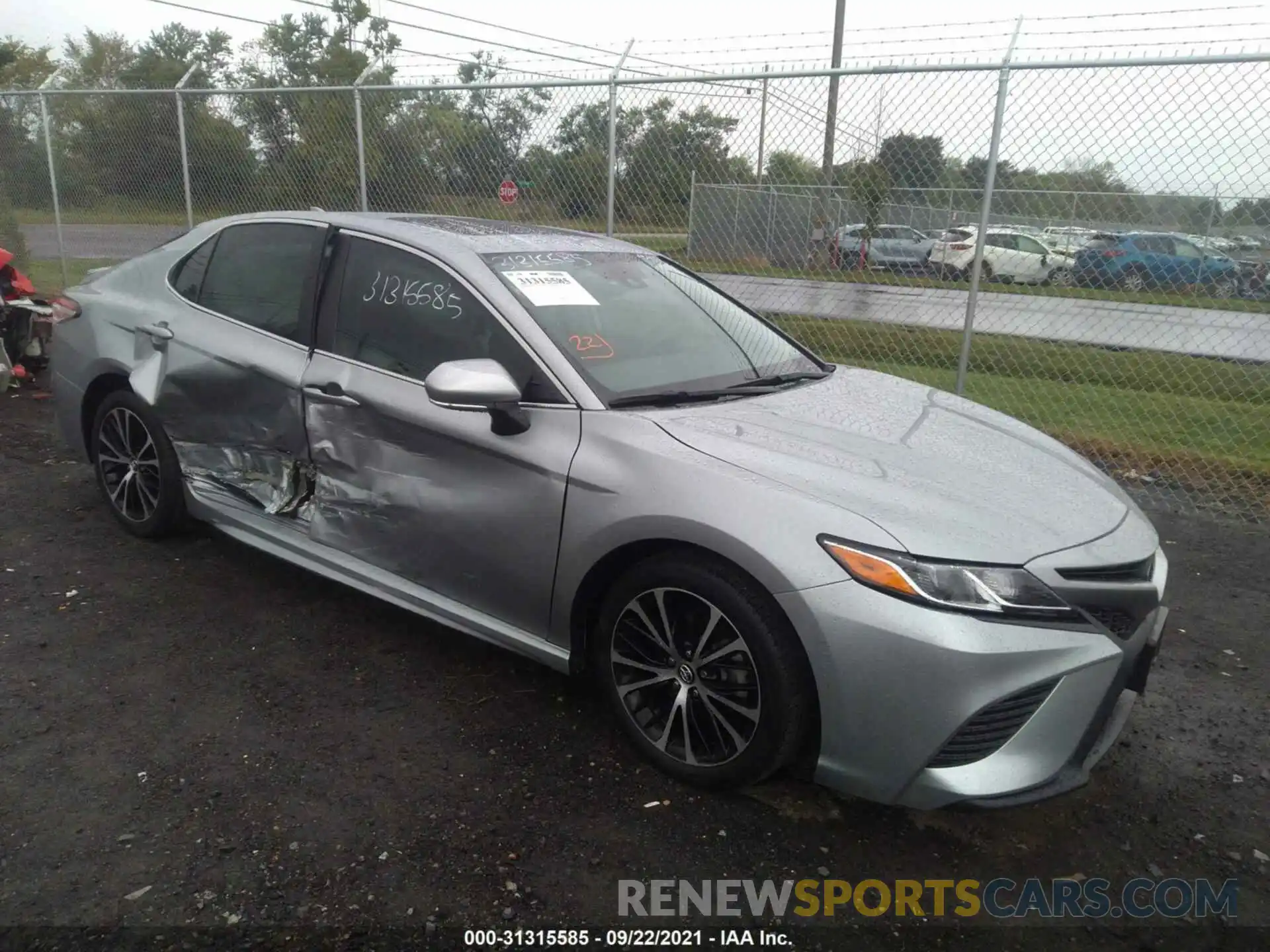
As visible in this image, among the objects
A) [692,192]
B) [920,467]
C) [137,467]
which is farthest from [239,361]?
[692,192]

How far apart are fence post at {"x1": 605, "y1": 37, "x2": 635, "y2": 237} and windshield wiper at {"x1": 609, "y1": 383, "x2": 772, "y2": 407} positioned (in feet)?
11.8

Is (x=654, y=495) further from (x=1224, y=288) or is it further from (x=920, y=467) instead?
(x=1224, y=288)

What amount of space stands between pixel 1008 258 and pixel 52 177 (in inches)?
425

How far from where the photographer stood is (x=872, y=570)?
2.44 m

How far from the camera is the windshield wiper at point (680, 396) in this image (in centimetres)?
309

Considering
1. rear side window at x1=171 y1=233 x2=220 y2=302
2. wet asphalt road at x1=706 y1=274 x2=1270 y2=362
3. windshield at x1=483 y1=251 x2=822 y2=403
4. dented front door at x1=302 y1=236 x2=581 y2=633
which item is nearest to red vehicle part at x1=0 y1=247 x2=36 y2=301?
rear side window at x1=171 y1=233 x2=220 y2=302

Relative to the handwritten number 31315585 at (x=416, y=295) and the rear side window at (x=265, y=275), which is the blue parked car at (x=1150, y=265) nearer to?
the handwritten number 31315585 at (x=416, y=295)

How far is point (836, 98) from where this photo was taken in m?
6.27

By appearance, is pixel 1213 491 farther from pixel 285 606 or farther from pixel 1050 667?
pixel 285 606

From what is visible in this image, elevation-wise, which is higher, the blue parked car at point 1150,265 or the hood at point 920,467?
the blue parked car at point 1150,265

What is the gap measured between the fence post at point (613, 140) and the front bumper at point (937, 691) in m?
4.79

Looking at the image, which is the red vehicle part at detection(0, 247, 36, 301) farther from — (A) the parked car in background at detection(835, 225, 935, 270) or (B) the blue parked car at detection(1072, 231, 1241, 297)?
(B) the blue parked car at detection(1072, 231, 1241, 297)

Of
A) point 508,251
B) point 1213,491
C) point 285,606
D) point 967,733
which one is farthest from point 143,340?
point 1213,491

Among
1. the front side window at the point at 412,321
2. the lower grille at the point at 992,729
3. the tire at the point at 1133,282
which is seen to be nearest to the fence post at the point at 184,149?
the front side window at the point at 412,321
